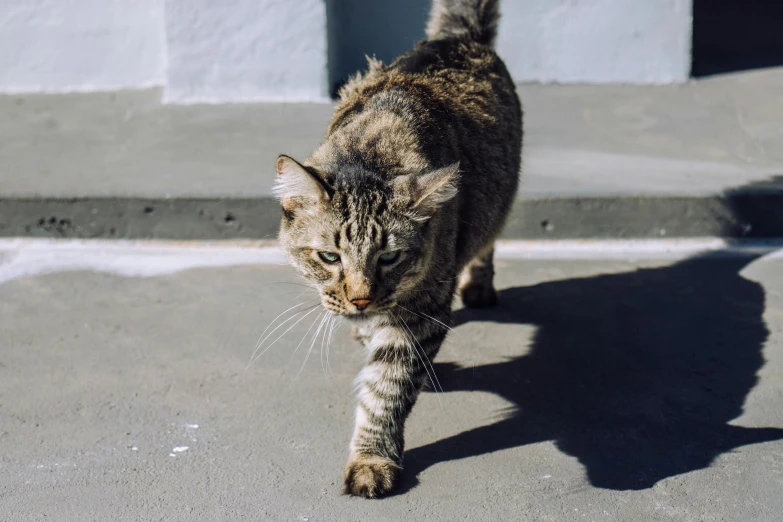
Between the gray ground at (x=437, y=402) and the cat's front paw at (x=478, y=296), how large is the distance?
77mm

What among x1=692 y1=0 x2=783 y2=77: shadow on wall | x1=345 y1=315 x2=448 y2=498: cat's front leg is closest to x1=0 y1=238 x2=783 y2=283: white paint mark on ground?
x1=345 y1=315 x2=448 y2=498: cat's front leg

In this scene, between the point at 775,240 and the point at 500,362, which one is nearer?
the point at 500,362

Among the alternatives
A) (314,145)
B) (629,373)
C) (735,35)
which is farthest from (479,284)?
(735,35)

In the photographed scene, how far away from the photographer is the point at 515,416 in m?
4.11

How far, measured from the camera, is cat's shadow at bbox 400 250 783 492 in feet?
12.6

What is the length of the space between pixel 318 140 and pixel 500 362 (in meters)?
2.67

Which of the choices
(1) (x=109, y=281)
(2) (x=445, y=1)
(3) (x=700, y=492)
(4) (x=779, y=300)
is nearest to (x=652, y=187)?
(4) (x=779, y=300)

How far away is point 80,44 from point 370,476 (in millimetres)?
5576

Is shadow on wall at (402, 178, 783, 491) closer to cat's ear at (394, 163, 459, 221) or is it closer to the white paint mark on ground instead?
the white paint mark on ground

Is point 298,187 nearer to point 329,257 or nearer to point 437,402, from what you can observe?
point 329,257

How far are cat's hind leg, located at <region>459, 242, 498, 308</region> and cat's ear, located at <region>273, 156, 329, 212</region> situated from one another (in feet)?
5.10

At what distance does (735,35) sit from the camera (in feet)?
30.0

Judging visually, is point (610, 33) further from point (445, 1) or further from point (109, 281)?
point (109, 281)

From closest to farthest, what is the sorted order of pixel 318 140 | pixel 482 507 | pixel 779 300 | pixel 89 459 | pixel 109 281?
pixel 482 507 < pixel 89 459 < pixel 779 300 < pixel 109 281 < pixel 318 140
